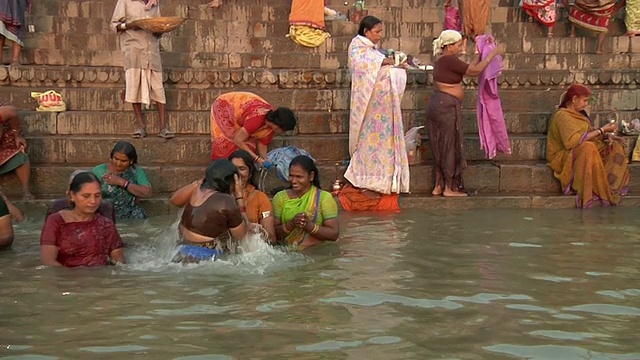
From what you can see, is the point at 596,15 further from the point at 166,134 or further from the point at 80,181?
the point at 80,181

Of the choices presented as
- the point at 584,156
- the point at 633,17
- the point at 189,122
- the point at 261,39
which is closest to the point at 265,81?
the point at 189,122

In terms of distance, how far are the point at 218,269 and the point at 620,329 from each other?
8.27 ft

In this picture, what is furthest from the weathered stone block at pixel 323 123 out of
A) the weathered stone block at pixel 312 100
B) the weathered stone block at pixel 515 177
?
the weathered stone block at pixel 515 177

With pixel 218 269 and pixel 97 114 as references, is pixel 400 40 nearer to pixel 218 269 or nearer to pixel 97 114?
pixel 97 114

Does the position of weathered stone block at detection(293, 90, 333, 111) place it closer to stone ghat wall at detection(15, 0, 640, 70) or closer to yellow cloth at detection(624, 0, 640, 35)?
stone ghat wall at detection(15, 0, 640, 70)

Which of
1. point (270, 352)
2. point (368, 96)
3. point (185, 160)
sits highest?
point (368, 96)

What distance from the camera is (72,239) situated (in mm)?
5793

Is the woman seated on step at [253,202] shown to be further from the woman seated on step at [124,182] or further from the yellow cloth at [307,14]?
the yellow cloth at [307,14]

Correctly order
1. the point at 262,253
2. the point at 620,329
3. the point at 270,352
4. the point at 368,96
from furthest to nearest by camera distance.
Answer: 1. the point at 368,96
2. the point at 262,253
3. the point at 620,329
4. the point at 270,352

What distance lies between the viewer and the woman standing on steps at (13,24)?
9.70 m

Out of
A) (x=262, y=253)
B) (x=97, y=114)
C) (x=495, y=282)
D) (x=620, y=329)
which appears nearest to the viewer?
(x=620, y=329)

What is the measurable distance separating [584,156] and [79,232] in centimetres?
506

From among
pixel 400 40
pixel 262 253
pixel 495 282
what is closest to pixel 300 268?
pixel 262 253

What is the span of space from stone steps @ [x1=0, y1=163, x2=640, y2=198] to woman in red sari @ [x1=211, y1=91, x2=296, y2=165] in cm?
49
